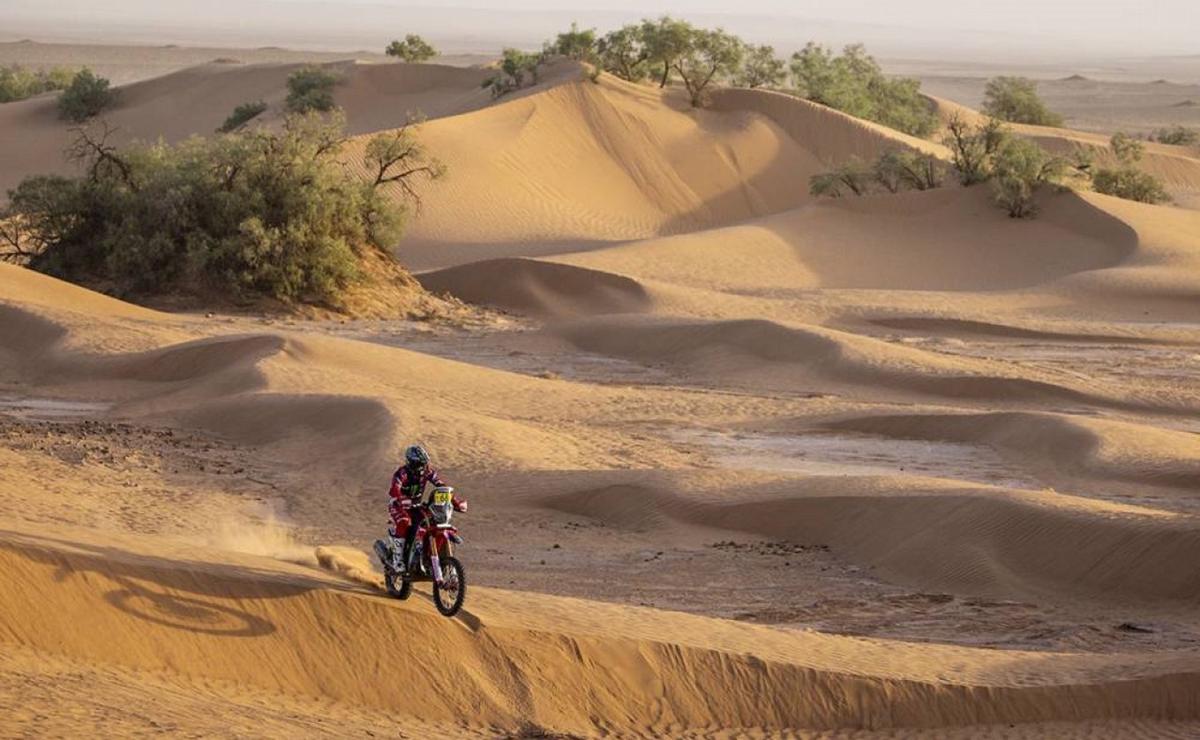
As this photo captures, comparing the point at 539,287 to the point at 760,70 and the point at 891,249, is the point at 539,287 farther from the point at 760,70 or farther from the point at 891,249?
the point at 760,70

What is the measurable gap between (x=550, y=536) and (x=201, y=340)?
815 cm

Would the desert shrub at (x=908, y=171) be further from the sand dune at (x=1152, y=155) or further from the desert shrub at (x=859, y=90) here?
the sand dune at (x=1152, y=155)

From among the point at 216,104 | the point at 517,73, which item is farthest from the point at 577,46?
the point at 216,104

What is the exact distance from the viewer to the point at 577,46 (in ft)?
169

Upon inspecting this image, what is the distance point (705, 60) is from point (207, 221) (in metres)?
24.0

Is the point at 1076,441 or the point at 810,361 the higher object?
the point at 1076,441

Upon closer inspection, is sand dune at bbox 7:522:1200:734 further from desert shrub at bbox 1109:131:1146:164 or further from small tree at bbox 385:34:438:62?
small tree at bbox 385:34:438:62

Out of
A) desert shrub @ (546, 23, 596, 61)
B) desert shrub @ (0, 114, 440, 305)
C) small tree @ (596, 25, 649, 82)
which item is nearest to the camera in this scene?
desert shrub @ (0, 114, 440, 305)

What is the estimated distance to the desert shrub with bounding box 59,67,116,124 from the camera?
5756 cm

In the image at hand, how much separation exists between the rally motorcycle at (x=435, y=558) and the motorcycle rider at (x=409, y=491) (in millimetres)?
38

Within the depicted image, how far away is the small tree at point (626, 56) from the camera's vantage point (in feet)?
166

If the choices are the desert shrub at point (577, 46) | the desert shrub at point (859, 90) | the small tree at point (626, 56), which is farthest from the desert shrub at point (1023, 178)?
the desert shrub at point (577, 46)

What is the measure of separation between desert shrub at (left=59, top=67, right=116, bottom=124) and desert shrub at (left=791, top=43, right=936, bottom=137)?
22.6 m

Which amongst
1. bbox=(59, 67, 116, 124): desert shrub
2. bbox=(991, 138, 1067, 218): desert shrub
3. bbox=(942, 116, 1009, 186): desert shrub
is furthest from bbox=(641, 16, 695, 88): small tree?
bbox=(59, 67, 116, 124): desert shrub
